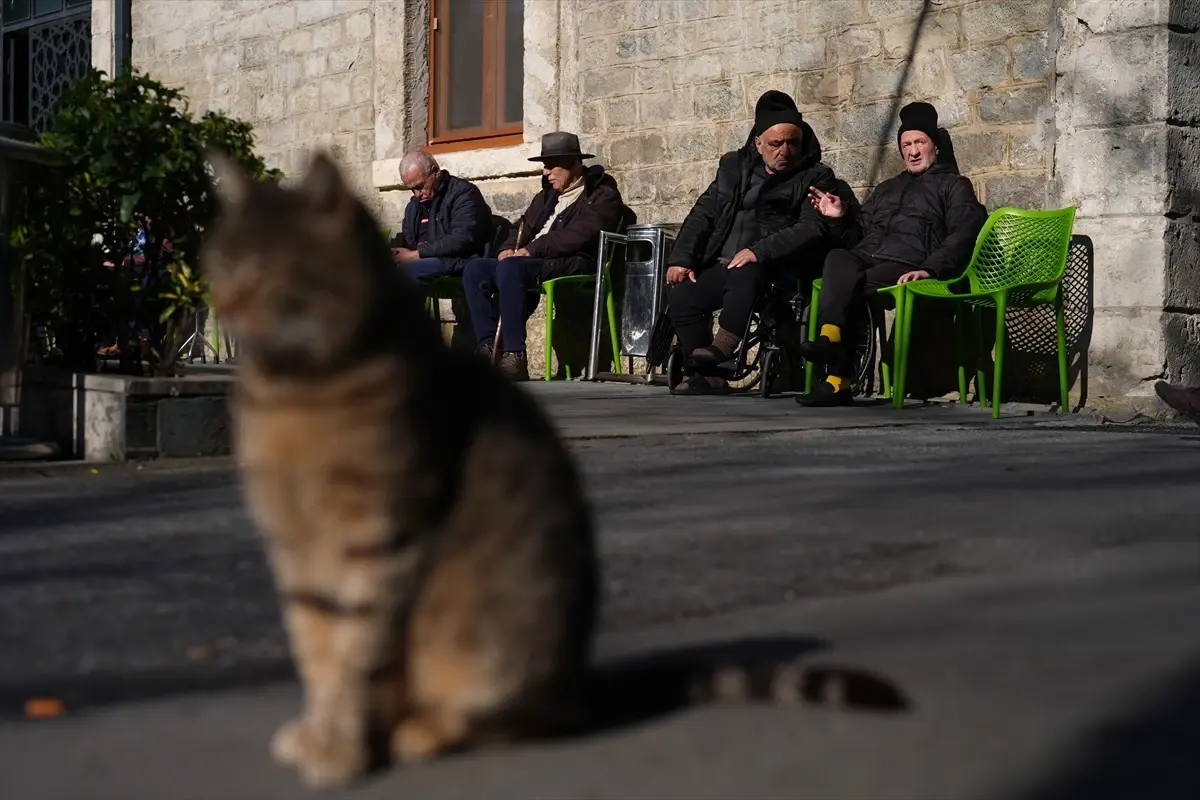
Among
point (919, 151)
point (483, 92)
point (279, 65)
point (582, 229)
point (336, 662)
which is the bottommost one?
point (336, 662)

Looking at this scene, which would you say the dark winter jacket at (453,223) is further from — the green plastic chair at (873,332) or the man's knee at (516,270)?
the green plastic chair at (873,332)

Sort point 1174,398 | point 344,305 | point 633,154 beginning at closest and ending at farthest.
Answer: point 344,305
point 1174,398
point 633,154

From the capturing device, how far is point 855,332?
9.12m

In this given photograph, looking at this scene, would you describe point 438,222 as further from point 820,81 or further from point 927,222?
point 927,222

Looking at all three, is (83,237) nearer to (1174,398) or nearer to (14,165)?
(14,165)

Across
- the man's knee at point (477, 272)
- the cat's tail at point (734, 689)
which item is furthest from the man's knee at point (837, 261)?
the cat's tail at point (734, 689)

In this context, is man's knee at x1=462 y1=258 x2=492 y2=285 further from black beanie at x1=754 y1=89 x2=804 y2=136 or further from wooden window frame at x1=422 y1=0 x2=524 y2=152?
black beanie at x1=754 y1=89 x2=804 y2=136

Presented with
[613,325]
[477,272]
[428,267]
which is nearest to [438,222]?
[428,267]

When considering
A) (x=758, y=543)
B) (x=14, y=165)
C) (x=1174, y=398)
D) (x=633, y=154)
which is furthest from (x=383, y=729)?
(x=633, y=154)

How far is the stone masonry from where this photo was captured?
8344 mm

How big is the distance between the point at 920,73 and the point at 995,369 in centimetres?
220

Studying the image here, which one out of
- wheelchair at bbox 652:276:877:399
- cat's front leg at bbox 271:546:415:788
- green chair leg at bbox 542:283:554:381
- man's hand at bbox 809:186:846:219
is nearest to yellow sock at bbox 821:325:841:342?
wheelchair at bbox 652:276:877:399

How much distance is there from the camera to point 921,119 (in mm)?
9023

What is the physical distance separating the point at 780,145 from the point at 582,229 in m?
1.67
